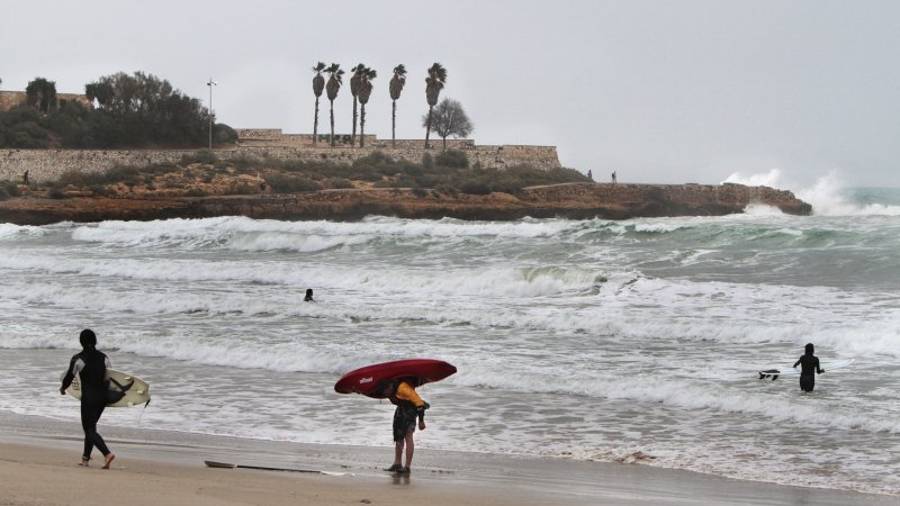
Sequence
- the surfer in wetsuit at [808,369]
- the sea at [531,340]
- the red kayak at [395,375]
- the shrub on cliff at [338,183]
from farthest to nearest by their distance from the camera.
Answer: the shrub on cliff at [338,183] → the surfer in wetsuit at [808,369] → the sea at [531,340] → the red kayak at [395,375]

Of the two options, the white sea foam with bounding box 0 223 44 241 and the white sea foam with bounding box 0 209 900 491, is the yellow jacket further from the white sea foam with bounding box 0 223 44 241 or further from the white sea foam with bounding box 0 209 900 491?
the white sea foam with bounding box 0 223 44 241

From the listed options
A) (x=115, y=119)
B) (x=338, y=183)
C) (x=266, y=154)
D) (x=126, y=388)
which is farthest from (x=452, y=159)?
(x=126, y=388)

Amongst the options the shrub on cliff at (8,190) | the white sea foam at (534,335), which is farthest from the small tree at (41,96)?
the white sea foam at (534,335)

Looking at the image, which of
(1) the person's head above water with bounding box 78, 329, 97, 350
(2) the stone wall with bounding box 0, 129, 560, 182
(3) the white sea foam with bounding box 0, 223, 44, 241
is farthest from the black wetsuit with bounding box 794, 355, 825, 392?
(2) the stone wall with bounding box 0, 129, 560, 182

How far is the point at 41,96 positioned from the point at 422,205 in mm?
37368

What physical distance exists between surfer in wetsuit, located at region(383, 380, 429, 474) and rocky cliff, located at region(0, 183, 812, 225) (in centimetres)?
5153

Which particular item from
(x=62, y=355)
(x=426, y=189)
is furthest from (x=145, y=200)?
(x=62, y=355)

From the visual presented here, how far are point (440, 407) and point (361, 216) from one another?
4915cm

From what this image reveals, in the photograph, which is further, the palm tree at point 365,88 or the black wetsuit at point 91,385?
the palm tree at point 365,88

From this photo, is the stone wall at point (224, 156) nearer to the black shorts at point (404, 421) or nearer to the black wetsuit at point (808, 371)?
the black wetsuit at point (808, 371)

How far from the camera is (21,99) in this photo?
90.5 meters

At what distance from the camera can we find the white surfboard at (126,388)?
32.7 feet

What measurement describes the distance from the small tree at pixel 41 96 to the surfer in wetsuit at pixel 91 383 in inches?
3234

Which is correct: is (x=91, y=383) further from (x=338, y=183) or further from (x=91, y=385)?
(x=338, y=183)
